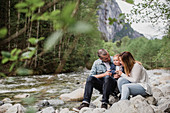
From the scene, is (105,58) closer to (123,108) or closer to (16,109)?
(123,108)

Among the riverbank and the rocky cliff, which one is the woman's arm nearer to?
the riverbank

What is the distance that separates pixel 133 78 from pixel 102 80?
72 cm

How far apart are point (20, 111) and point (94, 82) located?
5.20 feet

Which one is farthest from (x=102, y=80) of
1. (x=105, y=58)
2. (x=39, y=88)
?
(x=39, y=88)

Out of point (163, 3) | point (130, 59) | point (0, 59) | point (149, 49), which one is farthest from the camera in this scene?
point (149, 49)

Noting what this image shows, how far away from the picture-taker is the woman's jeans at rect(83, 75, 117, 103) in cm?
350

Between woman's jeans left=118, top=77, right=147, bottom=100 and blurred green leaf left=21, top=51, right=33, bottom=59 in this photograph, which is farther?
woman's jeans left=118, top=77, right=147, bottom=100

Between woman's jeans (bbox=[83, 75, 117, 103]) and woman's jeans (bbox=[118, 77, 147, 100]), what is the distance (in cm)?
24

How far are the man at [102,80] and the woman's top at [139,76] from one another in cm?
37

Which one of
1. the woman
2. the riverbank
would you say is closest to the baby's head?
the woman

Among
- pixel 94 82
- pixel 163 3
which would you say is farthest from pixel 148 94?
pixel 163 3

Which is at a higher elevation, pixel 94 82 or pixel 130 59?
pixel 130 59

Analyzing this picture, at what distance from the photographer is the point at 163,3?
16.4 ft

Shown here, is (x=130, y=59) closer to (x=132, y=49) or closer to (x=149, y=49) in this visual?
(x=149, y=49)
